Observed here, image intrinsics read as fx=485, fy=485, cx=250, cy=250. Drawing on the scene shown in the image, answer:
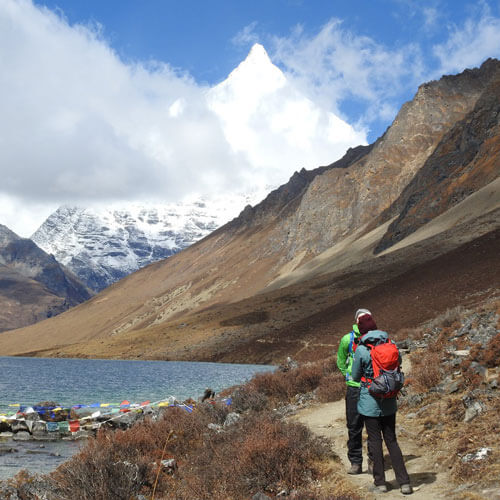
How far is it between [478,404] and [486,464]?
240cm

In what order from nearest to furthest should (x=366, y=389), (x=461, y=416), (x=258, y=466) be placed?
(x=366, y=389), (x=258, y=466), (x=461, y=416)

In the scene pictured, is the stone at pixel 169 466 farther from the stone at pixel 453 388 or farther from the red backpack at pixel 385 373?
the stone at pixel 453 388

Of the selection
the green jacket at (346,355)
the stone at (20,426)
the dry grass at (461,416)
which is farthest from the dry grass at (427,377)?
the stone at (20,426)

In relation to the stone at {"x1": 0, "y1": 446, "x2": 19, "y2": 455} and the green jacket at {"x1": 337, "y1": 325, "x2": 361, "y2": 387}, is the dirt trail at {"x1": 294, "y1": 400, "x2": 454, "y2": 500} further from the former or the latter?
the stone at {"x1": 0, "y1": 446, "x2": 19, "y2": 455}

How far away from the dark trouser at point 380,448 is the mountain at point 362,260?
128 feet

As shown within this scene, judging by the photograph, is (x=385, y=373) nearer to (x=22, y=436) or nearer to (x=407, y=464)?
(x=407, y=464)

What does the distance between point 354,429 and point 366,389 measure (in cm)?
131

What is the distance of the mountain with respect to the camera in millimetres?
57312

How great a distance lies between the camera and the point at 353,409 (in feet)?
28.4

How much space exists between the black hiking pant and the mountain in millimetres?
38137

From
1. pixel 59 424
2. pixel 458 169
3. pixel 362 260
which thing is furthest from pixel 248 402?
pixel 458 169

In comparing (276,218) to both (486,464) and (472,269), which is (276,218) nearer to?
(472,269)

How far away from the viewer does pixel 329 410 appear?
14398 mm

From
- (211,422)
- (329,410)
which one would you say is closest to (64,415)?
(211,422)
